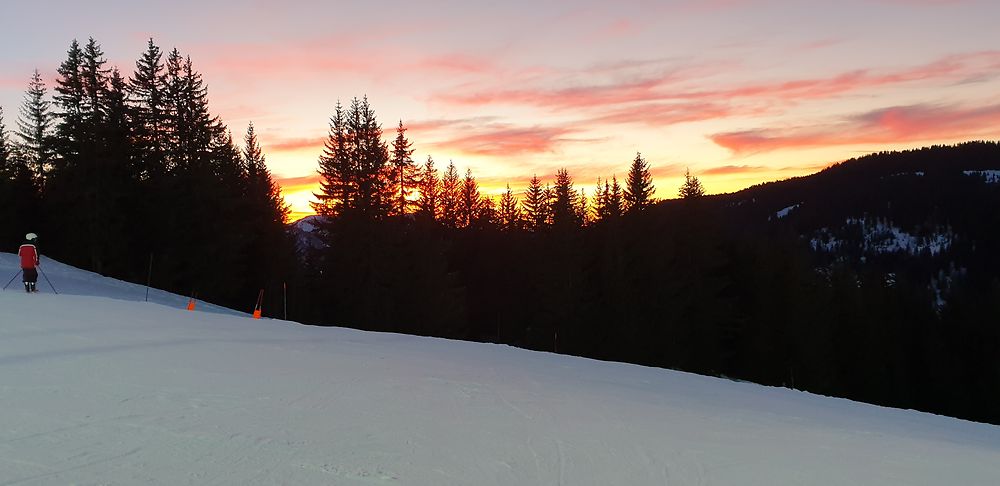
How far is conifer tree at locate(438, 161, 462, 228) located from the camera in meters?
58.8

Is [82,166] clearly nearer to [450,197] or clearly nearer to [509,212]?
[450,197]

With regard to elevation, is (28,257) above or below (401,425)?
above

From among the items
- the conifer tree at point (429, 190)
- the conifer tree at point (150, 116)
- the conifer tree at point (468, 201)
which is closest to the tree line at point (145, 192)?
the conifer tree at point (150, 116)

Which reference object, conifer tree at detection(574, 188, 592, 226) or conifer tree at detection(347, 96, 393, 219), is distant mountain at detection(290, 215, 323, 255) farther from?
conifer tree at detection(574, 188, 592, 226)

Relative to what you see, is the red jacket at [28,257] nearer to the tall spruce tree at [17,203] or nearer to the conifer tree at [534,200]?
the tall spruce tree at [17,203]

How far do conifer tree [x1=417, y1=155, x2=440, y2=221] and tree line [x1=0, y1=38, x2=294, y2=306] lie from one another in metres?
15.5

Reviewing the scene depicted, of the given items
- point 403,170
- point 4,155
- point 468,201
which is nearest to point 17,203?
point 4,155

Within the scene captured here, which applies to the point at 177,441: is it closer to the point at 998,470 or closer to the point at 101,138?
the point at 998,470

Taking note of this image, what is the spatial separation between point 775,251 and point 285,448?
46.6 m

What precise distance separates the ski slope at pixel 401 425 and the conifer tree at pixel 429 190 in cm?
4130

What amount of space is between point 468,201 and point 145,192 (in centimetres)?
3229

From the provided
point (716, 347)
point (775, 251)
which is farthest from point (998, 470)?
point (775, 251)

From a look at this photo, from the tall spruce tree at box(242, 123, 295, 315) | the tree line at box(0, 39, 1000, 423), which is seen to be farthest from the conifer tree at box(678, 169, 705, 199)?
the tall spruce tree at box(242, 123, 295, 315)

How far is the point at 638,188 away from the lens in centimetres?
4588
